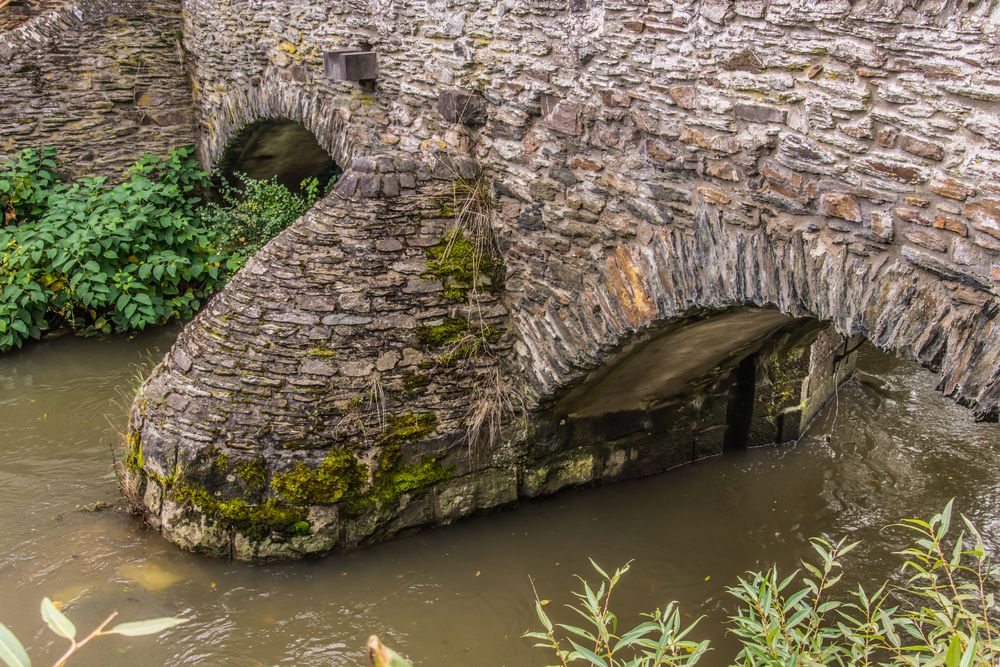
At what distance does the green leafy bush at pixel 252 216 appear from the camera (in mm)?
7656

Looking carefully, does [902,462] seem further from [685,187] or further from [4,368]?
[4,368]

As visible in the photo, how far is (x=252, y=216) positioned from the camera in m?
7.86

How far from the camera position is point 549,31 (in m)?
4.08

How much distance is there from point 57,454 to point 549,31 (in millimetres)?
4261

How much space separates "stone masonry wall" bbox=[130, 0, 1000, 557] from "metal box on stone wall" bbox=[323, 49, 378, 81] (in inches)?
2.9

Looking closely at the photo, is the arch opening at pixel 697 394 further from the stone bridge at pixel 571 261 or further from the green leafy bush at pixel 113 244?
the green leafy bush at pixel 113 244

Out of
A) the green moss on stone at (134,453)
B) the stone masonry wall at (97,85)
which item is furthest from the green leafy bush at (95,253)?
the green moss on stone at (134,453)

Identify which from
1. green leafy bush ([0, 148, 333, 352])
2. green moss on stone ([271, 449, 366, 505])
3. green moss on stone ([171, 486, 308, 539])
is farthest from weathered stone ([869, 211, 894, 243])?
green leafy bush ([0, 148, 333, 352])

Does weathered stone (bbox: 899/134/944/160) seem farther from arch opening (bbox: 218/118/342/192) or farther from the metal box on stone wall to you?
arch opening (bbox: 218/118/342/192)

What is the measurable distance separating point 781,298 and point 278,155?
632cm

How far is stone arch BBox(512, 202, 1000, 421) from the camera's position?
2.69 meters

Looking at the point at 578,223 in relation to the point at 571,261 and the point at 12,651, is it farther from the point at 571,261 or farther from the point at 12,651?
the point at 12,651

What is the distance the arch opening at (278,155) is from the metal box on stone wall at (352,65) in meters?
2.06

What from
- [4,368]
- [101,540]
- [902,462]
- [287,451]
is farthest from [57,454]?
[902,462]
